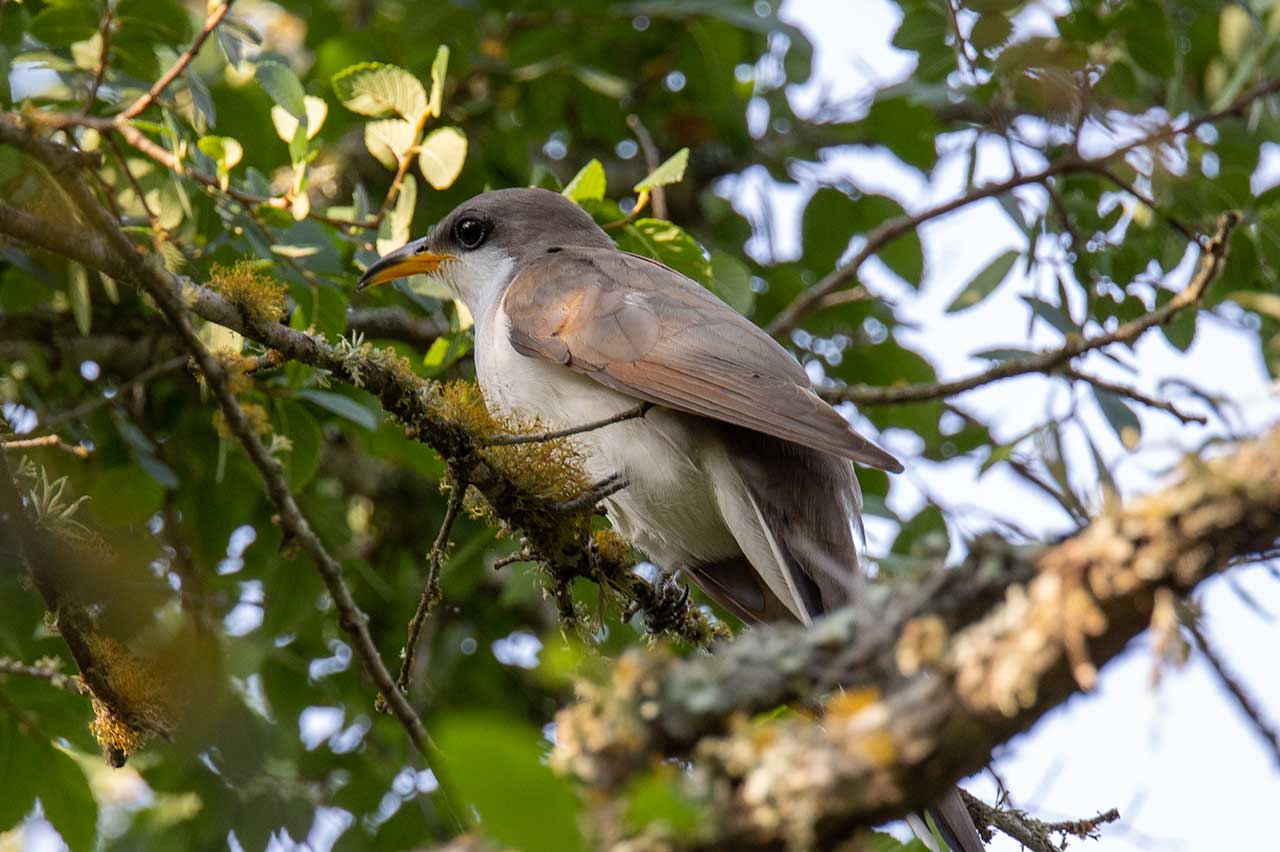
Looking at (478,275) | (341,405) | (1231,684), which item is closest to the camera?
(1231,684)

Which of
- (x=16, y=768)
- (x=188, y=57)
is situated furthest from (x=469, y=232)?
(x=16, y=768)

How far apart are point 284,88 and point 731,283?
162 centimetres

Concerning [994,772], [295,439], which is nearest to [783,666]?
[994,772]

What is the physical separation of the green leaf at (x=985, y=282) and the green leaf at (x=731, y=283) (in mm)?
749

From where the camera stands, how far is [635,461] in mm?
4152

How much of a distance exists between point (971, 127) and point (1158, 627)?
445cm

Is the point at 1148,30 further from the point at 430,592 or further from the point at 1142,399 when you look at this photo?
the point at 430,592

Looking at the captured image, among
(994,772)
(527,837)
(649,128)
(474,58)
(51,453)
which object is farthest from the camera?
(649,128)

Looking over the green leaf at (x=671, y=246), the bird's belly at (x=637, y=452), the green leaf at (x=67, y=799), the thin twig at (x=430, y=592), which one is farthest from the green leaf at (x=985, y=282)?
the green leaf at (x=67, y=799)

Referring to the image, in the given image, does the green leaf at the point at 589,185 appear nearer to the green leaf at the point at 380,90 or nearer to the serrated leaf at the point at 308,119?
the green leaf at the point at 380,90

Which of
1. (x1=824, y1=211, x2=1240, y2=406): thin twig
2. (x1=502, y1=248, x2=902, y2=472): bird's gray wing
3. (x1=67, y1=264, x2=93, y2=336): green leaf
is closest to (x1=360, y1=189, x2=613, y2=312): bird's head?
(x1=502, y1=248, x2=902, y2=472): bird's gray wing

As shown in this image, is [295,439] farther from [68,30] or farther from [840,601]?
[840,601]

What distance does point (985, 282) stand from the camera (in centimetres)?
457

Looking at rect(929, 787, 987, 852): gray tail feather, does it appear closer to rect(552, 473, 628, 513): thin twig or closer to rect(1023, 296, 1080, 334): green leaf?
rect(552, 473, 628, 513): thin twig
